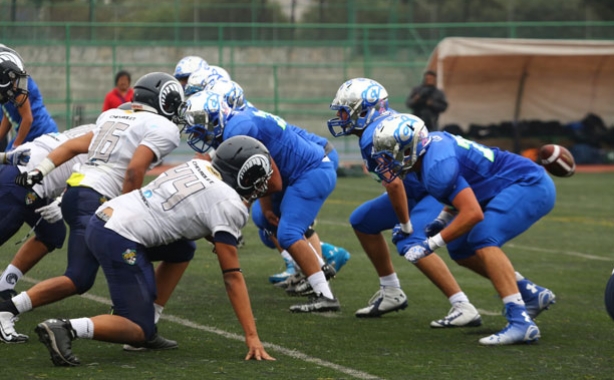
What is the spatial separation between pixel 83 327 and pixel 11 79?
2.64 m

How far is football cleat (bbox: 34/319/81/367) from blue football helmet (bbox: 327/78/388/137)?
2.66 metres

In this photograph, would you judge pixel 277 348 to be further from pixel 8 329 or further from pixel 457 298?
pixel 8 329

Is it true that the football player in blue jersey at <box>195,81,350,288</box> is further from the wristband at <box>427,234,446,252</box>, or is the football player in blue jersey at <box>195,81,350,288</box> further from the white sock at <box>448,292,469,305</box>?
the wristband at <box>427,234,446,252</box>

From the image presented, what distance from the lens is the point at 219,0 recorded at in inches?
1153

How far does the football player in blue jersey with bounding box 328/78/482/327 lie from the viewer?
7.16 metres

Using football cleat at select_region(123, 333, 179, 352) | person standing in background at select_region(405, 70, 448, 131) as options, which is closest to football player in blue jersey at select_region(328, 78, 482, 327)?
football cleat at select_region(123, 333, 179, 352)

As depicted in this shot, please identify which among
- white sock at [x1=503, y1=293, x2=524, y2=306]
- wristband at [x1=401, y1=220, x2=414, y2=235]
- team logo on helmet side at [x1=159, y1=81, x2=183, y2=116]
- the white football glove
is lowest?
white sock at [x1=503, y1=293, x2=524, y2=306]

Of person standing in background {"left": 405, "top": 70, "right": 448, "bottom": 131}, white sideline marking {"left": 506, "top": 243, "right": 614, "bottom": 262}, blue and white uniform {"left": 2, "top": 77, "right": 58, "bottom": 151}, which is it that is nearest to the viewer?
blue and white uniform {"left": 2, "top": 77, "right": 58, "bottom": 151}

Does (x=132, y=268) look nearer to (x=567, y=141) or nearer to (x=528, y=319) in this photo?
(x=528, y=319)

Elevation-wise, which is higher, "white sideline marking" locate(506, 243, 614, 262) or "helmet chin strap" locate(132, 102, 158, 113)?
"helmet chin strap" locate(132, 102, 158, 113)

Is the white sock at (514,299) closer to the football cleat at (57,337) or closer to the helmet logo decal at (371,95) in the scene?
the helmet logo decal at (371,95)

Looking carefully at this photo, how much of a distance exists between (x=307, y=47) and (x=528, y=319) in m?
19.3

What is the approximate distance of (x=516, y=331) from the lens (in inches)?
259

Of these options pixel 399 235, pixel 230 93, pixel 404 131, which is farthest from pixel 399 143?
pixel 230 93
